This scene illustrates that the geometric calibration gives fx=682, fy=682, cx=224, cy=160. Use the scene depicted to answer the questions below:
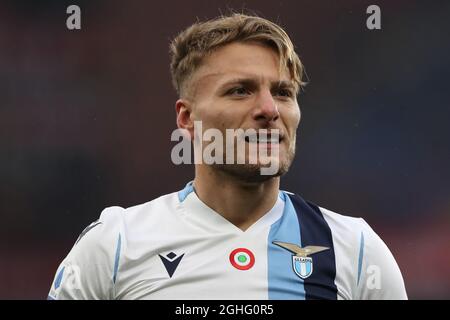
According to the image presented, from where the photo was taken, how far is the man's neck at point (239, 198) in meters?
2.71

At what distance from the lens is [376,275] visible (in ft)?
8.81

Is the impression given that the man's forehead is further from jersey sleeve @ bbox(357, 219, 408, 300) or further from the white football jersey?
jersey sleeve @ bbox(357, 219, 408, 300)

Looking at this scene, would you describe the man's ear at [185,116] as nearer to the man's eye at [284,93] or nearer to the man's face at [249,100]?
the man's face at [249,100]

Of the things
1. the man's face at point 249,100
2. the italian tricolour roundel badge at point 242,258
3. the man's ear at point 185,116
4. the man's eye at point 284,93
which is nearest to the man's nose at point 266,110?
the man's face at point 249,100

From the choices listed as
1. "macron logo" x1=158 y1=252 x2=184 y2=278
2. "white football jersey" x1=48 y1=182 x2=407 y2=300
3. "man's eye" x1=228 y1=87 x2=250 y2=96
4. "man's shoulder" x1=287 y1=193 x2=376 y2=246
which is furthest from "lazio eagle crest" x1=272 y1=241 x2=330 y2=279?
"man's eye" x1=228 y1=87 x2=250 y2=96

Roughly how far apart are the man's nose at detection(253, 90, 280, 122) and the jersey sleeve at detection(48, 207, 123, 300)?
72cm

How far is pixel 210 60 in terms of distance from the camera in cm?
279

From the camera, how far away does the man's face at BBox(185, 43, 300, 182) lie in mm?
2574

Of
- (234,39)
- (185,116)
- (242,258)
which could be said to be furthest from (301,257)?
(234,39)

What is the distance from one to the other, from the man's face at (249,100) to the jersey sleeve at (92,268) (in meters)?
0.52

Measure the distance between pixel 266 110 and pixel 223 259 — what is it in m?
0.59

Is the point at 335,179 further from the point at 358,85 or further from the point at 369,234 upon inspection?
the point at 369,234
